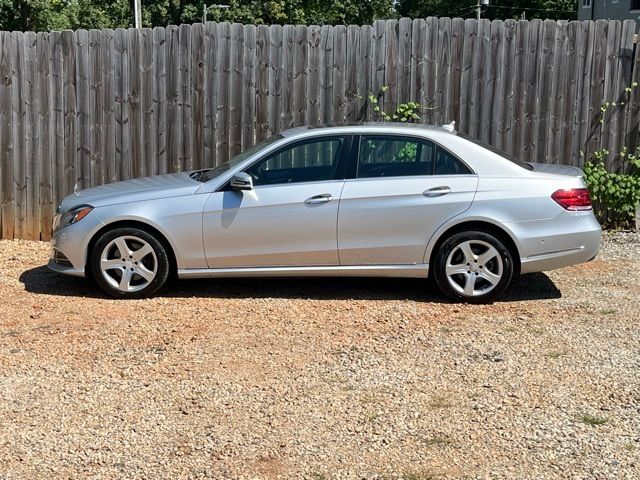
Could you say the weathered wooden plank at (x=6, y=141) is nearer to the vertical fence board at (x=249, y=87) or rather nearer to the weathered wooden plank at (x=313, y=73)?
the vertical fence board at (x=249, y=87)

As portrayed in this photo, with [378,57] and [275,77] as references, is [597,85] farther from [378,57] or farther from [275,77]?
[275,77]

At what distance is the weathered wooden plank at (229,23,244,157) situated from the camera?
9.84m

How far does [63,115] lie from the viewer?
9992 mm

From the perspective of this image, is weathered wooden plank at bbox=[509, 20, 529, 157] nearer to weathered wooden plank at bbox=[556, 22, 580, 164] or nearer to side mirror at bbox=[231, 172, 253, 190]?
weathered wooden plank at bbox=[556, 22, 580, 164]

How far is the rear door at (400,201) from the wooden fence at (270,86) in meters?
A: 2.62

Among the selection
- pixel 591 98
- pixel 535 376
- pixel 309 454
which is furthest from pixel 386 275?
pixel 591 98

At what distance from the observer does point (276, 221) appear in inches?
288

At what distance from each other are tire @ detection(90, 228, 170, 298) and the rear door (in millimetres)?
1571

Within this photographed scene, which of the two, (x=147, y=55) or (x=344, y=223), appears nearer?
(x=344, y=223)

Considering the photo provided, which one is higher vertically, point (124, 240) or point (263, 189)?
point (263, 189)

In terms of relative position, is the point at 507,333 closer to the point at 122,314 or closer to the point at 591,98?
the point at 122,314

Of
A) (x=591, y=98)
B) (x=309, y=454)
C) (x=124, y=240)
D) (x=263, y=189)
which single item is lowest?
(x=309, y=454)

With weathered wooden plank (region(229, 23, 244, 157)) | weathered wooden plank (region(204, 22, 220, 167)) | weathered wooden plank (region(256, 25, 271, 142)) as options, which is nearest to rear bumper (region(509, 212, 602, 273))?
weathered wooden plank (region(256, 25, 271, 142))

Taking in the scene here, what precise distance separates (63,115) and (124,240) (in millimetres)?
3242
